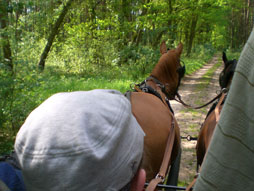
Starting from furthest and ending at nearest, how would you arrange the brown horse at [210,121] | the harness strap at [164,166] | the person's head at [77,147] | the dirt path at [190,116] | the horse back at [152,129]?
1. the dirt path at [190,116]
2. the brown horse at [210,121]
3. the horse back at [152,129]
4. the harness strap at [164,166]
5. the person's head at [77,147]

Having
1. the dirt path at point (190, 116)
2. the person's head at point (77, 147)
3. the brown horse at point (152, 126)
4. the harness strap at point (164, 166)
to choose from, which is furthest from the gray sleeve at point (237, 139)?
the dirt path at point (190, 116)

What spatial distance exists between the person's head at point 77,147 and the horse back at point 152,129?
0.93m

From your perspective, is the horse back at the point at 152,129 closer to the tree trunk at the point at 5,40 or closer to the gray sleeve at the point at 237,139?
the gray sleeve at the point at 237,139

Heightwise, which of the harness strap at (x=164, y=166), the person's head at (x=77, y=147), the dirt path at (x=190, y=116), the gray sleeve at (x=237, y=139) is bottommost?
the dirt path at (x=190, y=116)

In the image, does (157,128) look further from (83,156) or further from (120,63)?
(120,63)

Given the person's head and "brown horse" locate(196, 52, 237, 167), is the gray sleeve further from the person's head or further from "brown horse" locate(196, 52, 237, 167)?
"brown horse" locate(196, 52, 237, 167)

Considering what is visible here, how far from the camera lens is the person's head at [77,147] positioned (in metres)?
0.86

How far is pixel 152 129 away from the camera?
2062 millimetres

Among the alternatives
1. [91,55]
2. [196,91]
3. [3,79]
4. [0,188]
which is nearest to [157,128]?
[0,188]

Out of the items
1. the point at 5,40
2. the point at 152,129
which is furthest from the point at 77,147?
the point at 5,40

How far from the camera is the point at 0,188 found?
90cm

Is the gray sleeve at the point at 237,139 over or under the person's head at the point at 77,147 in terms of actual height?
over

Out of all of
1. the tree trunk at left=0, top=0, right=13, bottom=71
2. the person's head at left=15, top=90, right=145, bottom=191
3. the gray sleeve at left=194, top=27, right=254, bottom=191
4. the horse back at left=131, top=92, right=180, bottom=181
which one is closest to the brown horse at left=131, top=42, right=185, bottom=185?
the horse back at left=131, top=92, right=180, bottom=181

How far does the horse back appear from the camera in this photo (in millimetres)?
1961
